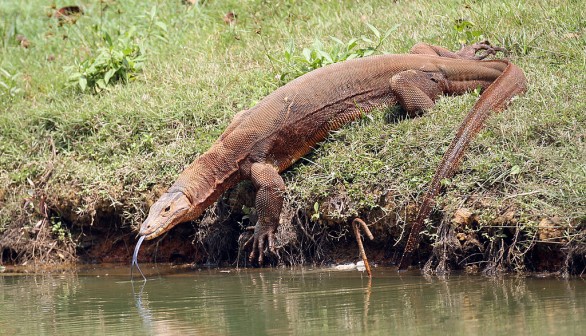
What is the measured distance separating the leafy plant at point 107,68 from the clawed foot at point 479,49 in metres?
3.26

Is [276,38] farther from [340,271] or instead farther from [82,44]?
[340,271]

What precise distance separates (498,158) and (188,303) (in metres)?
2.21

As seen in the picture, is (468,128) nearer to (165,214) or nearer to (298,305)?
(298,305)

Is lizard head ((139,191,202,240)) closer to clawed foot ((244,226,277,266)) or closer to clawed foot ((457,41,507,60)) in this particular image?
clawed foot ((244,226,277,266))

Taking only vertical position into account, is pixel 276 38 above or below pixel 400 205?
above

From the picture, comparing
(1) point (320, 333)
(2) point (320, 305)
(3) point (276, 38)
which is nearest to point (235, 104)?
(3) point (276, 38)

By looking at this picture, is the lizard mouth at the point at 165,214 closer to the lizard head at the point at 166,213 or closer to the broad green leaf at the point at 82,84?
the lizard head at the point at 166,213

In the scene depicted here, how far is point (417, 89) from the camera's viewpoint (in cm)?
741

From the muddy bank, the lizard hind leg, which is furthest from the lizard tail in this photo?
the lizard hind leg

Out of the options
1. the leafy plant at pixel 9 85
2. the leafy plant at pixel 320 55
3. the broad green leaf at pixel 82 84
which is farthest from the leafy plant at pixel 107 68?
the leafy plant at pixel 320 55

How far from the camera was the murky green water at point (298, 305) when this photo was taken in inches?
179

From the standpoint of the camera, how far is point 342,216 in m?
6.66

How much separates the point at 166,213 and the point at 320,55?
210 centimetres

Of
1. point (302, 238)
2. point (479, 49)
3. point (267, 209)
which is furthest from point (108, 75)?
point (479, 49)
